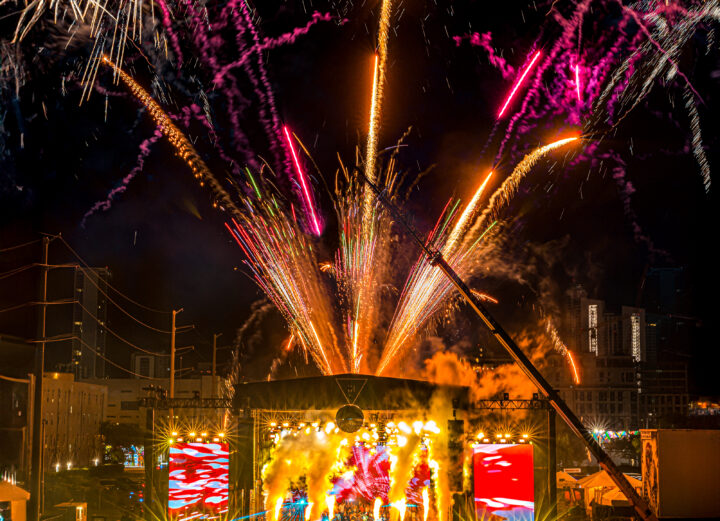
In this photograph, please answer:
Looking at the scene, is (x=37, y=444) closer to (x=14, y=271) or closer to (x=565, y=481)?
(x=14, y=271)

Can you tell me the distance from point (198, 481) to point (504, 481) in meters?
7.96

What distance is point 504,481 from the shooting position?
55.6 ft

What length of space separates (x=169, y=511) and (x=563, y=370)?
2924 inches

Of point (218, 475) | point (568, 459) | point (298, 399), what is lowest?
point (568, 459)

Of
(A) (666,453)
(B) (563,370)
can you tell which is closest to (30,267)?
(A) (666,453)

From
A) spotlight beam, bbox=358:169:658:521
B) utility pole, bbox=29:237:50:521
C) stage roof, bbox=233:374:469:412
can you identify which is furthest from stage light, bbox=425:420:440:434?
utility pole, bbox=29:237:50:521

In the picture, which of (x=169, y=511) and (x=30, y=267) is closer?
(x=30, y=267)

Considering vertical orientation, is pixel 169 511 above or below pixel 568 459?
above

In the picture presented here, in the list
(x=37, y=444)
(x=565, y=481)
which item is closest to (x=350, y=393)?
(x=37, y=444)

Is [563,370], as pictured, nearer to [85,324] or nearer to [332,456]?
[85,324]

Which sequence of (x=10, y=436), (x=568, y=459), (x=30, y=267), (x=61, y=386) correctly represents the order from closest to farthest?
1. (x=30, y=267)
2. (x=10, y=436)
3. (x=61, y=386)
4. (x=568, y=459)

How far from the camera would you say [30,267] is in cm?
1520

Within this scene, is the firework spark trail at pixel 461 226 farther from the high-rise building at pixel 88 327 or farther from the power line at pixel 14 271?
the high-rise building at pixel 88 327

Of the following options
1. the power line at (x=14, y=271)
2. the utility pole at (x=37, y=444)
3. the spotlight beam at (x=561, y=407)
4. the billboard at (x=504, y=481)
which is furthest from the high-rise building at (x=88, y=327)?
the spotlight beam at (x=561, y=407)
